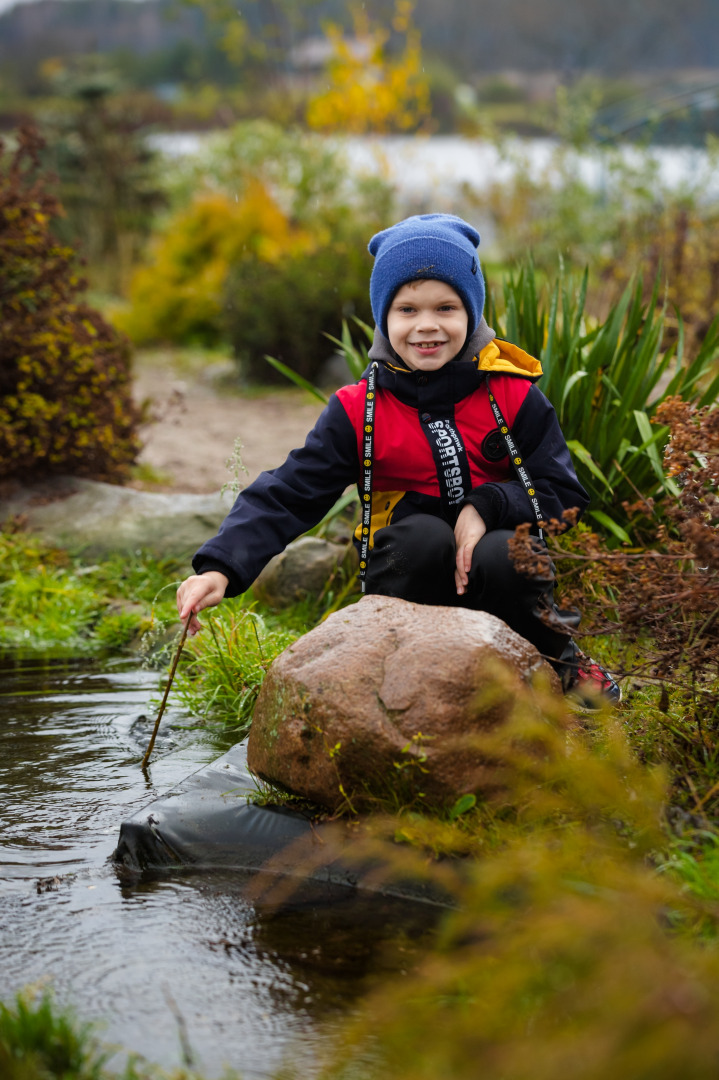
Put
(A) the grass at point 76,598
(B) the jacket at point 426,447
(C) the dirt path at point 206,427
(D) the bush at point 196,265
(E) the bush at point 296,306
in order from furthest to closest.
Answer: (D) the bush at point 196,265 < (E) the bush at point 296,306 < (C) the dirt path at point 206,427 < (A) the grass at point 76,598 < (B) the jacket at point 426,447

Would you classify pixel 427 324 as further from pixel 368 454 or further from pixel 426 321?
pixel 368 454

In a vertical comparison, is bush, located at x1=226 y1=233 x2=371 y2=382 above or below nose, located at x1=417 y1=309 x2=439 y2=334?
above

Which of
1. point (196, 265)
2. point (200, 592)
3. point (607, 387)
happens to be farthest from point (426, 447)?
point (196, 265)

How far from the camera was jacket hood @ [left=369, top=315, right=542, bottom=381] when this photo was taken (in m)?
2.89

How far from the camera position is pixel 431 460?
9.50 ft

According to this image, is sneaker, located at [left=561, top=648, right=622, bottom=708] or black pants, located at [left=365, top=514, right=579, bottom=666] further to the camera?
sneaker, located at [left=561, top=648, right=622, bottom=708]

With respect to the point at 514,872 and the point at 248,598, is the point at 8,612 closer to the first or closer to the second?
the point at 248,598

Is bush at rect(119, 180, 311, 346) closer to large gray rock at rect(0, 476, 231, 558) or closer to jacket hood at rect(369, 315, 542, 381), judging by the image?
large gray rock at rect(0, 476, 231, 558)

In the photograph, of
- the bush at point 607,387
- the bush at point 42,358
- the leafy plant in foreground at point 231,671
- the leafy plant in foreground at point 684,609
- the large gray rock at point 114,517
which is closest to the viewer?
the leafy plant in foreground at point 684,609

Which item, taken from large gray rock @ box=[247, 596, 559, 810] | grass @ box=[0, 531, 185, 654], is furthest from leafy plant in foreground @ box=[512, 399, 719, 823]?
grass @ box=[0, 531, 185, 654]

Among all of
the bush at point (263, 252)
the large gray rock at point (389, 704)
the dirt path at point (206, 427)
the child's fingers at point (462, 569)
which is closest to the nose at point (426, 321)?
the child's fingers at point (462, 569)

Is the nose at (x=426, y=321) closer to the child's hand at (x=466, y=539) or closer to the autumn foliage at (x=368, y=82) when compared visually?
the child's hand at (x=466, y=539)

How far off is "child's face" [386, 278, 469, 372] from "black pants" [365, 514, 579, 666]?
450 millimetres

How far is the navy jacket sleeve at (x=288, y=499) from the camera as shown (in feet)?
9.03
